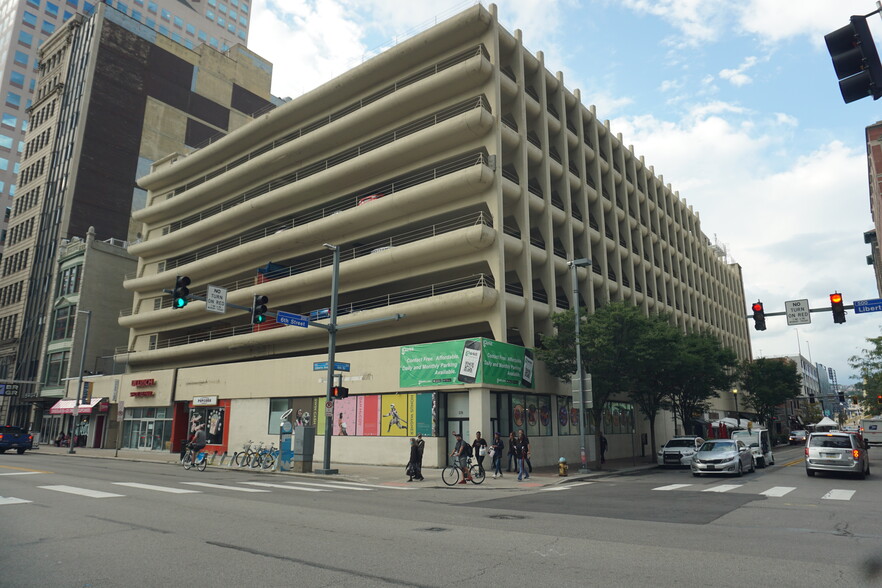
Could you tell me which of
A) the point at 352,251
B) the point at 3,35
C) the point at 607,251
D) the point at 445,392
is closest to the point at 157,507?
the point at 445,392

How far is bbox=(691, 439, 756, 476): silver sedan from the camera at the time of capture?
22.5 meters

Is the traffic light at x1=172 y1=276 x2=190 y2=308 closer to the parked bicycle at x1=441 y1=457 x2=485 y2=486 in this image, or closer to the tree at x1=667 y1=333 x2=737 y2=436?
the parked bicycle at x1=441 y1=457 x2=485 y2=486

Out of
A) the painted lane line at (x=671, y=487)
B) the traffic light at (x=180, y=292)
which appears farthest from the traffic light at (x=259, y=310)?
the painted lane line at (x=671, y=487)

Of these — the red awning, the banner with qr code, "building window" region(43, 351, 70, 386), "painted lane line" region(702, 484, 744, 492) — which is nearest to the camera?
"painted lane line" region(702, 484, 744, 492)

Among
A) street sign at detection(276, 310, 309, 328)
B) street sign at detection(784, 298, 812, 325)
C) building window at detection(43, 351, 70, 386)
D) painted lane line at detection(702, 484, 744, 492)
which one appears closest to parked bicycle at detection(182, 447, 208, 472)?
street sign at detection(276, 310, 309, 328)

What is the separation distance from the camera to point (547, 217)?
3478cm

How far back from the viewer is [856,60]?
6.89 metres

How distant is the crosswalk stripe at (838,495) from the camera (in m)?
15.2

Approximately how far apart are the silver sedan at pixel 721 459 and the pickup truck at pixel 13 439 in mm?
38497

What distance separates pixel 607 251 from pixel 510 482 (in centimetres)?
2656

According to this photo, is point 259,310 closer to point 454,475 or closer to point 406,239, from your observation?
point 454,475

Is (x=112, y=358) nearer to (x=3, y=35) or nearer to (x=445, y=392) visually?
(x=445, y=392)

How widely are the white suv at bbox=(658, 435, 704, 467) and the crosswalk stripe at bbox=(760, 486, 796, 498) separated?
38.5 ft

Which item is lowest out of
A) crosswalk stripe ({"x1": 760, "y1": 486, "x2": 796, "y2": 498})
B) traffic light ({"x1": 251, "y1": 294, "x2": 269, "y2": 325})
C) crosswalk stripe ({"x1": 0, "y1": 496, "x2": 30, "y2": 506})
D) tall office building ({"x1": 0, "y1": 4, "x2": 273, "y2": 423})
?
crosswalk stripe ({"x1": 760, "y1": 486, "x2": 796, "y2": 498})
